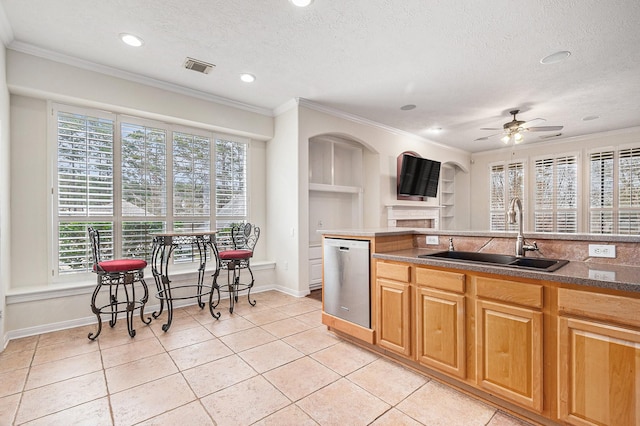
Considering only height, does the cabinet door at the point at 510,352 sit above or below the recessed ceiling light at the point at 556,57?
below

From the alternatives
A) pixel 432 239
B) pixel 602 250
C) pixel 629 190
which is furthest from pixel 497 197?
pixel 602 250

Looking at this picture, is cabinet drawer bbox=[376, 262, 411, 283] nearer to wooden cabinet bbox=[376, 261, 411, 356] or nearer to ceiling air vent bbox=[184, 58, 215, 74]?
wooden cabinet bbox=[376, 261, 411, 356]

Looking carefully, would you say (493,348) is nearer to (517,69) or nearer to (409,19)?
(409,19)

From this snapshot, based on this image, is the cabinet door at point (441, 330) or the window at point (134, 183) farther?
the window at point (134, 183)

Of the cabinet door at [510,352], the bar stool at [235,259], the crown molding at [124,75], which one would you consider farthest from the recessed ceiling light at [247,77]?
the cabinet door at [510,352]

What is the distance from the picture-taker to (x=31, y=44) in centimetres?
304

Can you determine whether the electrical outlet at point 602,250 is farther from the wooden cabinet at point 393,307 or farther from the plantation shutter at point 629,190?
the plantation shutter at point 629,190

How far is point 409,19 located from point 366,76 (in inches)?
44.4

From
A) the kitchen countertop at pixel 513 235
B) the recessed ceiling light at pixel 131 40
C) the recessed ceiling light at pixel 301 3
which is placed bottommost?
the kitchen countertop at pixel 513 235

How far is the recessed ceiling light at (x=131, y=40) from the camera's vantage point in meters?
2.88

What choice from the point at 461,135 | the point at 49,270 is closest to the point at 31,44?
the point at 49,270

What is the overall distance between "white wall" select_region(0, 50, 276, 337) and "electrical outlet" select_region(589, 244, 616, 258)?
15.3 ft

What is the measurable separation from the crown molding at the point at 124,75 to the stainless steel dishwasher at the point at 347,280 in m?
2.79

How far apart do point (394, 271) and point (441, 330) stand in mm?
547
